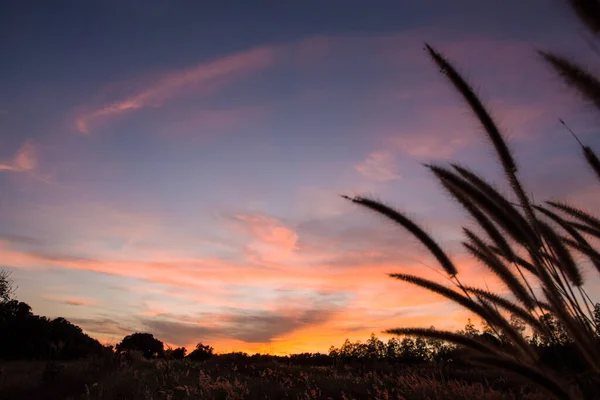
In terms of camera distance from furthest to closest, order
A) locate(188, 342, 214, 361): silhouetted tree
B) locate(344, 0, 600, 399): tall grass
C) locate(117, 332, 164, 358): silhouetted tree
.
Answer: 1. locate(117, 332, 164, 358): silhouetted tree
2. locate(188, 342, 214, 361): silhouetted tree
3. locate(344, 0, 600, 399): tall grass

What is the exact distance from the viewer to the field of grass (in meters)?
6.45

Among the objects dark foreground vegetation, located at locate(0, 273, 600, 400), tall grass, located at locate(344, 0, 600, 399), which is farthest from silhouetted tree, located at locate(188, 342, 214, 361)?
tall grass, located at locate(344, 0, 600, 399)

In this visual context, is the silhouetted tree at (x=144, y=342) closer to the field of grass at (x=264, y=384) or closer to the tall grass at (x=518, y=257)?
the field of grass at (x=264, y=384)

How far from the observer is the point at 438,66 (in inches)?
111

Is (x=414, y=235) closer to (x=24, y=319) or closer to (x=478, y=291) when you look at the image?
(x=478, y=291)

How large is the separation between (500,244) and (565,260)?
673mm

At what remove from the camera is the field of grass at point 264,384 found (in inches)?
254

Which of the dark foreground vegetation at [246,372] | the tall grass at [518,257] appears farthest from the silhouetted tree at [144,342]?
the tall grass at [518,257]

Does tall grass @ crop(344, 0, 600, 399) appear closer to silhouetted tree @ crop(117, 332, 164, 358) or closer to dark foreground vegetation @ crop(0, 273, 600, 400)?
dark foreground vegetation @ crop(0, 273, 600, 400)

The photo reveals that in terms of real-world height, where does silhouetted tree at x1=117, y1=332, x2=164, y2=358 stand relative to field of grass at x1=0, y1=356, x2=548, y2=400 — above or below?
above

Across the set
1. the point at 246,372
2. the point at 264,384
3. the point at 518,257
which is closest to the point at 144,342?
the point at 246,372

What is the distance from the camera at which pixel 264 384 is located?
9.92 m

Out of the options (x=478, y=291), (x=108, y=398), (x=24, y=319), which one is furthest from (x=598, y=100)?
(x=24, y=319)

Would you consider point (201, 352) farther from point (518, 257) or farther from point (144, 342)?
point (518, 257)
